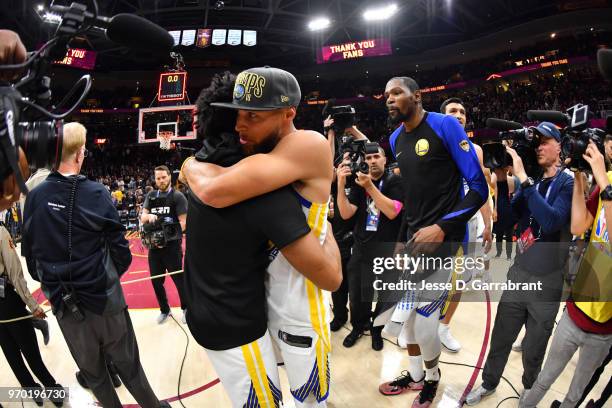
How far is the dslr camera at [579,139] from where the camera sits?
191 cm

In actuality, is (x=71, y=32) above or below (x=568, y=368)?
above

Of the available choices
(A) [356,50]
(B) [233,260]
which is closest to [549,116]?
(B) [233,260]

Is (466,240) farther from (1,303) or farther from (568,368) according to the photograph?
(1,303)

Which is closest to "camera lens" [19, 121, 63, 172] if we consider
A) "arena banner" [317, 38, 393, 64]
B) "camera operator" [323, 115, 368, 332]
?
"camera operator" [323, 115, 368, 332]

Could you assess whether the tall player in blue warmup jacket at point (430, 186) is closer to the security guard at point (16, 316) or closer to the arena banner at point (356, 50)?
the security guard at point (16, 316)

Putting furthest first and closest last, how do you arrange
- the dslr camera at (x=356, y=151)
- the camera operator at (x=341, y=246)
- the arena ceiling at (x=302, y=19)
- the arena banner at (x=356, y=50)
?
the arena banner at (x=356, y=50) → the arena ceiling at (x=302, y=19) → the camera operator at (x=341, y=246) → the dslr camera at (x=356, y=151)

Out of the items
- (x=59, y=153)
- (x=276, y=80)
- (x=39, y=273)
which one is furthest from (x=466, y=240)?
(x=39, y=273)

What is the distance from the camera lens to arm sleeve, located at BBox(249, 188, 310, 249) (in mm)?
1237

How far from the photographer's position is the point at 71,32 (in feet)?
3.59

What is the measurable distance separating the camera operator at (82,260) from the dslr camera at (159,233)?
187 centimetres

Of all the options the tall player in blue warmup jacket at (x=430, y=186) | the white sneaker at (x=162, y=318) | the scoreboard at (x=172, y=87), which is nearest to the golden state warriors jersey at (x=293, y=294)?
the tall player in blue warmup jacket at (x=430, y=186)

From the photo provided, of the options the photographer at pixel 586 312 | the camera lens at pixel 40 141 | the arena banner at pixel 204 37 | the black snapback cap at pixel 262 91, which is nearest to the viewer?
the camera lens at pixel 40 141

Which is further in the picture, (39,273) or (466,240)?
(466,240)

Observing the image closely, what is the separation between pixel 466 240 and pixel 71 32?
103 inches
